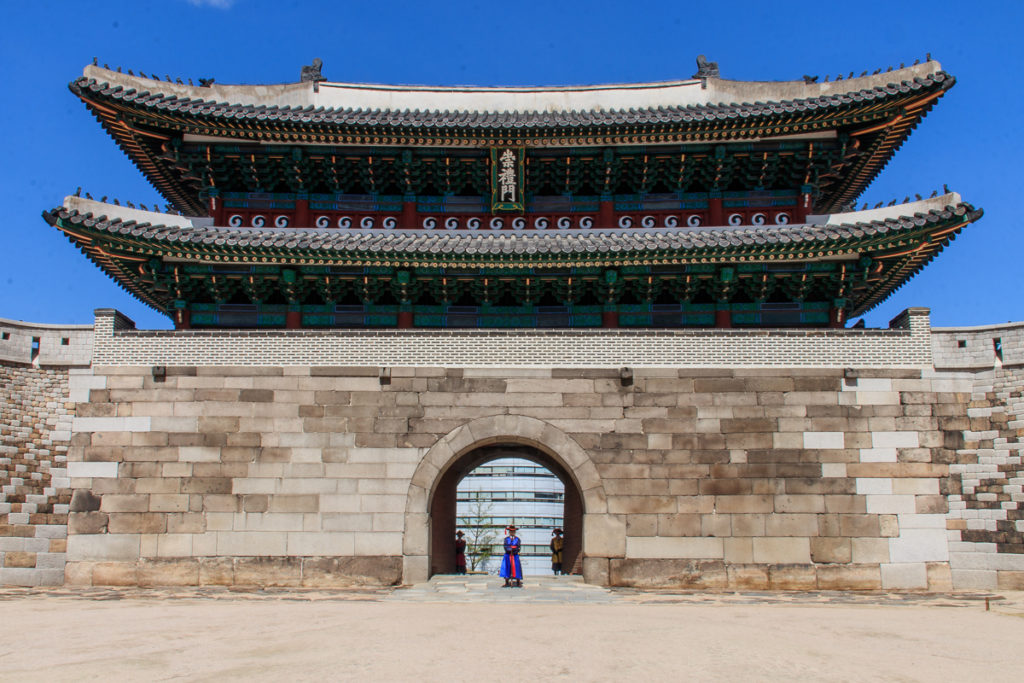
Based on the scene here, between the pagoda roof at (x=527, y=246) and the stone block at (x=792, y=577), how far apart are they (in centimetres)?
584

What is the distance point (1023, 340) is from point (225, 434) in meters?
15.1

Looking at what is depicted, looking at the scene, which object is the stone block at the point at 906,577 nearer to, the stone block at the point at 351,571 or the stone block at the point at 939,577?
the stone block at the point at 939,577

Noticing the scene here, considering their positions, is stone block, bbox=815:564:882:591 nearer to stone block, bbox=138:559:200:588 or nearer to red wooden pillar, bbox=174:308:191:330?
stone block, bbox=138:559:200:588

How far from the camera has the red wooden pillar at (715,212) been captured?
17859mm

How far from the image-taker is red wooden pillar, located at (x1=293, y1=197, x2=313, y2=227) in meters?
18.0

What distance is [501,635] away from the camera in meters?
9.75

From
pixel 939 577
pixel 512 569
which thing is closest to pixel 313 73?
pixel 512 569

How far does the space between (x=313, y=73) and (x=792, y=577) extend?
53.6ft

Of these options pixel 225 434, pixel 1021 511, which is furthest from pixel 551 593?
pixel 1021 511

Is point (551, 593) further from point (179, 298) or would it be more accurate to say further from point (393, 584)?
point (179, 298)

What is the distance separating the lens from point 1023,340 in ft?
49.2

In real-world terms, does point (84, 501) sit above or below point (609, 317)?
below

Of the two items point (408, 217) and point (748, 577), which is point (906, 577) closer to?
point (748, 577)

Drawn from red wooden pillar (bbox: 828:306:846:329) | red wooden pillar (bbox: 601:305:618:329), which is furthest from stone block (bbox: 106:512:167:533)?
red wooden pillar (bbox: 828:306:846:329)
